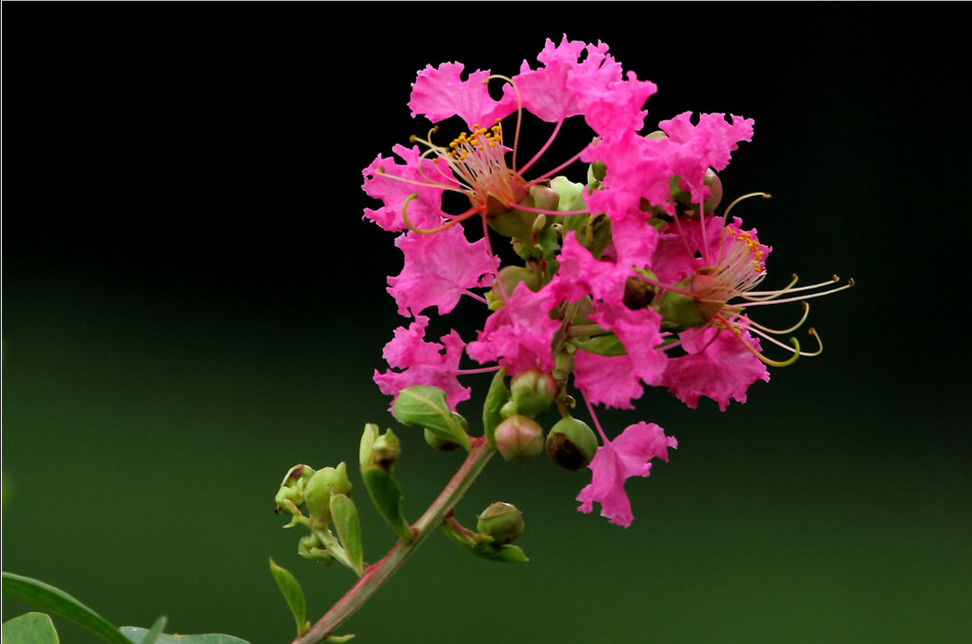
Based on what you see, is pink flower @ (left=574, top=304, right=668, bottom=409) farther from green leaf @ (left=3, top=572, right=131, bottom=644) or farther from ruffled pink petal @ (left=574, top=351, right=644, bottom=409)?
green leaf @ (left=3, top=572, right=131, bottom=644)

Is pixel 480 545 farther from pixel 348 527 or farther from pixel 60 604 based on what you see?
pixel 60 604

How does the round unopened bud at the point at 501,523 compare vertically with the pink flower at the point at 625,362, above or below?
below

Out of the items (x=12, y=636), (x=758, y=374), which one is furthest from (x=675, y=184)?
(x=12, y=636)

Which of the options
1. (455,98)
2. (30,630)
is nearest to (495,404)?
(455,98)

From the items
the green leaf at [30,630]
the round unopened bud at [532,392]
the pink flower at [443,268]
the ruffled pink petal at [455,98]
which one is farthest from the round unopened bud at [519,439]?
the green leaf at [30,630]

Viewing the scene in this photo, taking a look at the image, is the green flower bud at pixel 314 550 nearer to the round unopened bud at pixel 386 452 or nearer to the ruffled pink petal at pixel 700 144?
the round unopened bud at pixel 386 452

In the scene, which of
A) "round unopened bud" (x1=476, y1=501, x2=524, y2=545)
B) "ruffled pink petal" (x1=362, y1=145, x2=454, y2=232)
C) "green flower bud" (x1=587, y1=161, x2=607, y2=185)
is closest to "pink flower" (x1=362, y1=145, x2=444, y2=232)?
"ruffled pink petal" (x1=362, y1=145, x2=454, y2=232)

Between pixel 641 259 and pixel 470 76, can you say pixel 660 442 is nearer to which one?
pixel 641 259
